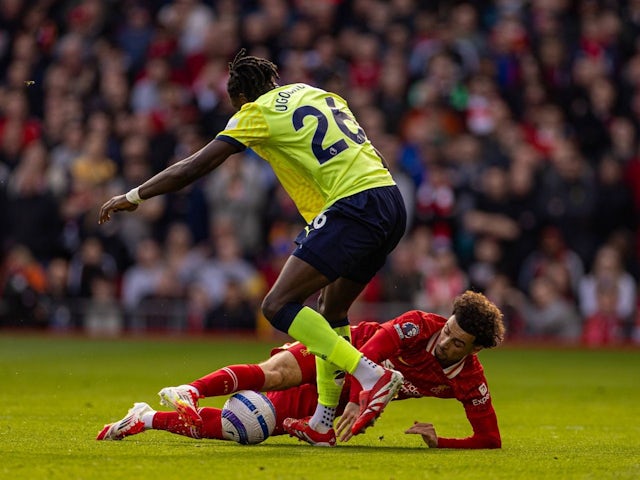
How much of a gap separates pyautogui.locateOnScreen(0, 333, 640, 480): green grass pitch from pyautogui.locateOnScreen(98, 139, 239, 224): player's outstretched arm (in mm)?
1382

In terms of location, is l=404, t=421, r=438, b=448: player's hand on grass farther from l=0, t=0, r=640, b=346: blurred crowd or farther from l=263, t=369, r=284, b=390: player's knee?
l=0, t=0, r=640, b=346: blurred crowd

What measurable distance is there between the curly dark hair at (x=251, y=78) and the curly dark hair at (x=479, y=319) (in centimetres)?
178

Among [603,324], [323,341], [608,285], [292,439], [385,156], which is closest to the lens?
[323,341]

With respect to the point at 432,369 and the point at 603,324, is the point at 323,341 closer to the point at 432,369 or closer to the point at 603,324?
the point at 432,369

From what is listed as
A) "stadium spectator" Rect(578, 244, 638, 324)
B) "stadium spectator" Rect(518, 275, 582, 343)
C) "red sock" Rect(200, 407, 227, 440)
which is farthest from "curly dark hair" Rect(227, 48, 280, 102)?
"stadium spectator" Rect(578, 244, 638, 324)

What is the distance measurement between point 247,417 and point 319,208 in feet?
4.46

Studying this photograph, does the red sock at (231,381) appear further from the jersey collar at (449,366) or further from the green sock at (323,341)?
the jersey collar at (449,366)

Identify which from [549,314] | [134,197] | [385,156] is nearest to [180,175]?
[134,197]

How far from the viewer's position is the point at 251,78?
27.4 ft

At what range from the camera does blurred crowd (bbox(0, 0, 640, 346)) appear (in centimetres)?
1764

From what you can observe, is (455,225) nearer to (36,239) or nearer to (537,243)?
(537,243)

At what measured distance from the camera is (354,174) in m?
8.10

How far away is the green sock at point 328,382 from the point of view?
801 centimetres

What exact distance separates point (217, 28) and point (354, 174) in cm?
1239
